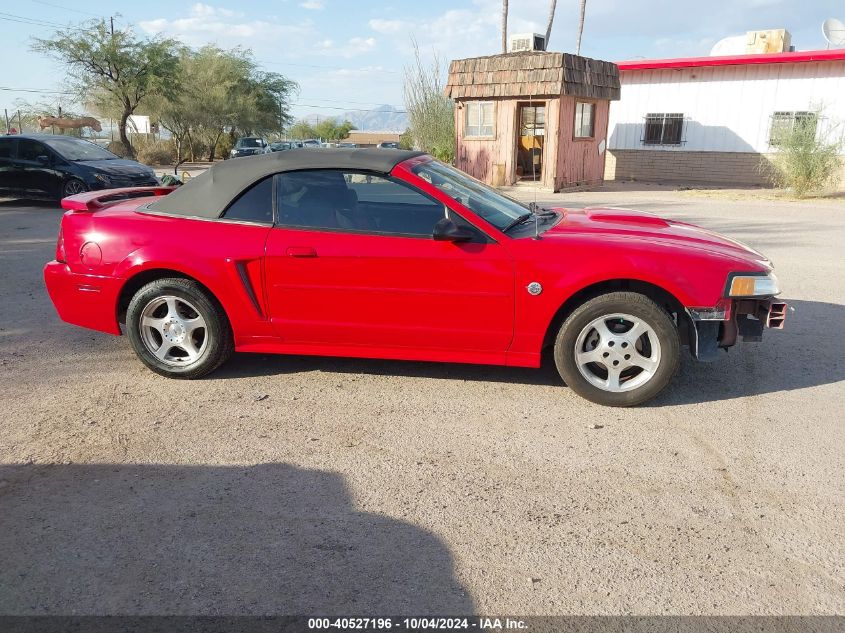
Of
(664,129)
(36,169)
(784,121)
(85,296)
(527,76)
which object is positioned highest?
(527,76)

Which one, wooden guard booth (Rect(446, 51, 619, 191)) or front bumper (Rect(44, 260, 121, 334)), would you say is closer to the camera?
front bumper (Rect(44, 260, 121, 334))

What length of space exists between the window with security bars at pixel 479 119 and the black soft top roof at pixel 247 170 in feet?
53.7

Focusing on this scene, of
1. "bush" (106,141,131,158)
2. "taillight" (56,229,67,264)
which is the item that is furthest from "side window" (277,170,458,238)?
"bush" (106,141,131,158)

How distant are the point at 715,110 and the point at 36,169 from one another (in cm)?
2088

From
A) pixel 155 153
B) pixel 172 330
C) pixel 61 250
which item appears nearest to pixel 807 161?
pixel 172 330

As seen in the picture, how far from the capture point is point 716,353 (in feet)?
13.6

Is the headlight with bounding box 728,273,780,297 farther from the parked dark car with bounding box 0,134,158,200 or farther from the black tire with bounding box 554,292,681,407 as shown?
the parked dark car with bounding box 0,134,158,200

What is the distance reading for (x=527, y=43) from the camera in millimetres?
21125

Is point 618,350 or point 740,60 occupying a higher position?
point 740,60

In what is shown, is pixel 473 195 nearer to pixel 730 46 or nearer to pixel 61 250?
pixel 61 250

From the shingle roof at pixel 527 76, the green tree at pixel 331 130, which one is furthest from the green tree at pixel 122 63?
the green tree at pixel 331 130

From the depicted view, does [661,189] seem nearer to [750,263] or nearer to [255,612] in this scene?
[750,263]

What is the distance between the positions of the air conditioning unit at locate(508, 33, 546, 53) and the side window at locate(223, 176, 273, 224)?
18.3 m

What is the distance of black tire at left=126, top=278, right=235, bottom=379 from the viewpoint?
452cm
